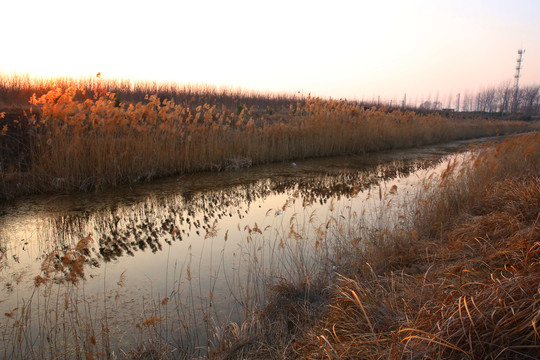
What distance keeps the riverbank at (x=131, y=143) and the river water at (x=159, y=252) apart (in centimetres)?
49

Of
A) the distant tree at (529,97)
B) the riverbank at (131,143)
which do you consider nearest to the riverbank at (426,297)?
the riverbank at (131,143)

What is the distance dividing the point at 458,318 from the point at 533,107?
64.1m

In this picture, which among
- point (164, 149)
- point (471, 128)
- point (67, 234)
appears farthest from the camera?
point (471, 128)

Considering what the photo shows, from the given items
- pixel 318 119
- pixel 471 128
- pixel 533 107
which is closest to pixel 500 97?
pixel 533 107

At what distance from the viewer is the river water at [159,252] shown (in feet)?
7.71

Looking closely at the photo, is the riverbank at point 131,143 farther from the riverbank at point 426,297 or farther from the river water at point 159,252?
the riverbank at point 426,297

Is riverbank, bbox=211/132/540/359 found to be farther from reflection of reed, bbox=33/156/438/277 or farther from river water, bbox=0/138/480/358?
reflection of reed, bbox=33/156/438/277

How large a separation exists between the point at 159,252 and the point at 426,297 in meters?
2.86

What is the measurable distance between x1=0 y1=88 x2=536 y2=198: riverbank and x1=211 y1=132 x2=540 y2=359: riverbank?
16.9 feet

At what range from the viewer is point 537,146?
22.6 ft

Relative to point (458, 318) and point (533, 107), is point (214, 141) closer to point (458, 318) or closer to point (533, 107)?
point (458, 318)

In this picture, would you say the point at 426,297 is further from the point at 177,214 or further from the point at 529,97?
the point at 529,97

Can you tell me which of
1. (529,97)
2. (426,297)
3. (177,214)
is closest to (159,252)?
(177,214)

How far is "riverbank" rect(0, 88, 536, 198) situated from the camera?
638 centimetres
